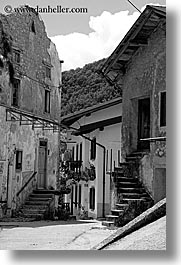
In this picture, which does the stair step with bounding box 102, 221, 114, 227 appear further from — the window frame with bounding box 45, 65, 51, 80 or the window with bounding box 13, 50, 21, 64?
the window with bounding box 13, 50, 21, 64

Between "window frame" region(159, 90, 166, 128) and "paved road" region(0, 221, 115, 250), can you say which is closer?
"paved road" region(0, 221, 115, 250)

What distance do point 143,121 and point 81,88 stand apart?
0.82 m

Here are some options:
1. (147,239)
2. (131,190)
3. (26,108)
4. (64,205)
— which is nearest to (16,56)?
(26,108)

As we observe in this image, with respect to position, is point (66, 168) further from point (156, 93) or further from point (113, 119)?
point (156, 93)

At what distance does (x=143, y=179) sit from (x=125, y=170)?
324 millimetres

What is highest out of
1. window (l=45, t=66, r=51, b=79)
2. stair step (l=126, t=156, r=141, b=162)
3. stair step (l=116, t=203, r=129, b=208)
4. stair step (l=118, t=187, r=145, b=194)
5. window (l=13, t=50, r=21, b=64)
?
window (l=13, t=50, r=21, b=64)

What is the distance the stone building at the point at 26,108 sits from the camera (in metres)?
6.21

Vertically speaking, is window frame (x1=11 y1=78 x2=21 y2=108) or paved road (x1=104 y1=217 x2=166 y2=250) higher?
window frame (x1=11 y1=78 x2=21 y2=108)

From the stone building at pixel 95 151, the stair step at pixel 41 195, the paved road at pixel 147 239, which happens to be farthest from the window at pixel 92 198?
the paved road at pixel 147 239

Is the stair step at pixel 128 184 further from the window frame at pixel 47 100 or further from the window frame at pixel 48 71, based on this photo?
the window frame at pixel 48 71

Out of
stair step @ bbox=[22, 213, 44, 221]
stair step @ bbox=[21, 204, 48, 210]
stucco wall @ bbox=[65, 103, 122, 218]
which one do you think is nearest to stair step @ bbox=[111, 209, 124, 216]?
stucco wall @ bbox=[65, 103, 122, 218]

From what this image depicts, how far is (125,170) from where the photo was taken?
652 cm

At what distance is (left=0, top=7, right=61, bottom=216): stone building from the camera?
621 centimetres

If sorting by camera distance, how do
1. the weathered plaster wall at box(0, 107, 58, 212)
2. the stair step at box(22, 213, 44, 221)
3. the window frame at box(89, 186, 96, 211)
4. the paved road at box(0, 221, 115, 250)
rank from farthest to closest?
1. the weathered plaster wall at box(0, 107, 58, 212)
2. the stair step at box(22, 213, 44, 221)
3. the window frame at box(89, 186, 96, 211)
4. the paved road at box(0, 221, 115, 250)
